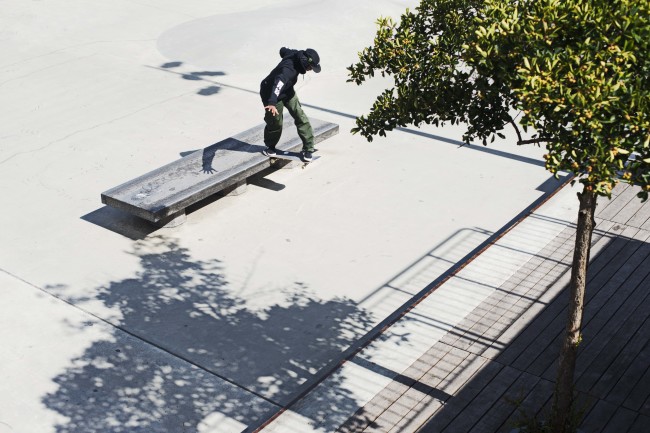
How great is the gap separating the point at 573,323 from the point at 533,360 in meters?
1.84

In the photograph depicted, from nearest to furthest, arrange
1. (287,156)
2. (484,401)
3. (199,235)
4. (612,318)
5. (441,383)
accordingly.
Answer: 1. (484,401)
2. (441,383)
3. (612,318)
4. (199,235)
5. (287,156)

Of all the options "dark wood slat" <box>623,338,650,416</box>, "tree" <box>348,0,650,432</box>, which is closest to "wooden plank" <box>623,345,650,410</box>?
"dark wood slat" <box>623,338,650,416</box>

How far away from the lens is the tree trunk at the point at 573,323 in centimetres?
663

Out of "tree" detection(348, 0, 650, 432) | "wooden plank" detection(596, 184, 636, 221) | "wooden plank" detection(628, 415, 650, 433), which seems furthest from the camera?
"wooden plank" detection(596, 184, 636, 221)

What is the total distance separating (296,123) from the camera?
12.5m

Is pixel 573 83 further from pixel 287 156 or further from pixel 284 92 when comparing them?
pixel 287 156

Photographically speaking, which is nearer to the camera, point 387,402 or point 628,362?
point 387,402

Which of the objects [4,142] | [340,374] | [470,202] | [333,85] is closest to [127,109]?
[4,142]

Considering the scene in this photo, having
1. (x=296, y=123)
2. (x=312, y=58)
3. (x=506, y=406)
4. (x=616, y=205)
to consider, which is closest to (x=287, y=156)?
(x=296, y=123)

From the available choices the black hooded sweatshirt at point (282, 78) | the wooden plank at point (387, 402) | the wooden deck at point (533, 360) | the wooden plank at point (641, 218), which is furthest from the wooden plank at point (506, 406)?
the black hooded sweatshirt at point (282, 78)

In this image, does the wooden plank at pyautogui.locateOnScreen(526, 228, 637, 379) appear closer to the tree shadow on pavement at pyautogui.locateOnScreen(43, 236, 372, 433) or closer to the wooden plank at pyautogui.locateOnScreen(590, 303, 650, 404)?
the wooden plank at pyautogui.locateOnScreen(590, 303, 650, 404)

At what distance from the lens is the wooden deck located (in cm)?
791

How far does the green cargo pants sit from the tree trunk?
6.00m

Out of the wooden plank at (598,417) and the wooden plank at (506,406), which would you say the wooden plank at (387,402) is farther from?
the wooden plank at (598,417)
